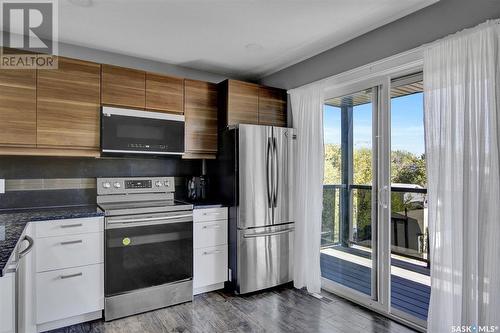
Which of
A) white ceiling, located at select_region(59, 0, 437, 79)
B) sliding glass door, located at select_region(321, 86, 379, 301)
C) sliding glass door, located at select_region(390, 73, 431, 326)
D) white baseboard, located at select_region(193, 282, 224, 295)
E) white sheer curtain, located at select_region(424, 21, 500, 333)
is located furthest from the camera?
white baseboard, located at select_region(193, 282, 224, 295)

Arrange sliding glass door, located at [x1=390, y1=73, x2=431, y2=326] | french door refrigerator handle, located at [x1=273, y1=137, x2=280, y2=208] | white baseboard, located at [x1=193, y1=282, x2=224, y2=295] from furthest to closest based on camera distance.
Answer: french door refrigerator handle, located at [x1=273, y1=137, x2=280, y2=208]
white baseboard, located at [x1=193, y1=282, x2=224, y2=295]
sliding glass door, located at [x1=390, y1=73, x2=431, y2=326]

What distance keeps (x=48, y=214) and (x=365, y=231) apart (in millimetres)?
2786

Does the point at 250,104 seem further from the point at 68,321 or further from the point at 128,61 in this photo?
the point at 68,321

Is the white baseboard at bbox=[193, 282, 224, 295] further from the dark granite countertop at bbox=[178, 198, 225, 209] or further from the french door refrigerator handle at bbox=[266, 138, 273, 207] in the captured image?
the french door refrigerator handle at bbox=[266, 138, 273, 207]

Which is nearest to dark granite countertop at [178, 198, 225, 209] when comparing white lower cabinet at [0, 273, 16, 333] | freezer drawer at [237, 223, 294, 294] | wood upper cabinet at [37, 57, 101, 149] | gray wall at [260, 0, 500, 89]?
freezer drawer at [237, 223, 294, 294]

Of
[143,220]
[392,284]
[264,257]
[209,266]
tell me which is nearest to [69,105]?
[143,220]

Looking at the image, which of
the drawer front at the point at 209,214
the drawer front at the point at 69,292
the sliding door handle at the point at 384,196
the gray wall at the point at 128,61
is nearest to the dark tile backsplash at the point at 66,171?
the drawer front at the point at 209,214

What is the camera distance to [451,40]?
201cm

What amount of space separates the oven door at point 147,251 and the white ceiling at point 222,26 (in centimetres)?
166

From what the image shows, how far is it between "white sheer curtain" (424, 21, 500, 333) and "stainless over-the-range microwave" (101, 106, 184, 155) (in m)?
2.28

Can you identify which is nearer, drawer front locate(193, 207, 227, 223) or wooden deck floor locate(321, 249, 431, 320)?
A: wooden deck floor locate(321, 249, 431, 320)

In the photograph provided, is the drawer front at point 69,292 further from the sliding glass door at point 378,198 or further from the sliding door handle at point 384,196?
the sliding door handle at point 384,196

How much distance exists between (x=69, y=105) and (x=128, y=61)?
89 centimetres

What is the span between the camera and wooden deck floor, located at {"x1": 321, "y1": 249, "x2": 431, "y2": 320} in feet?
8.66
